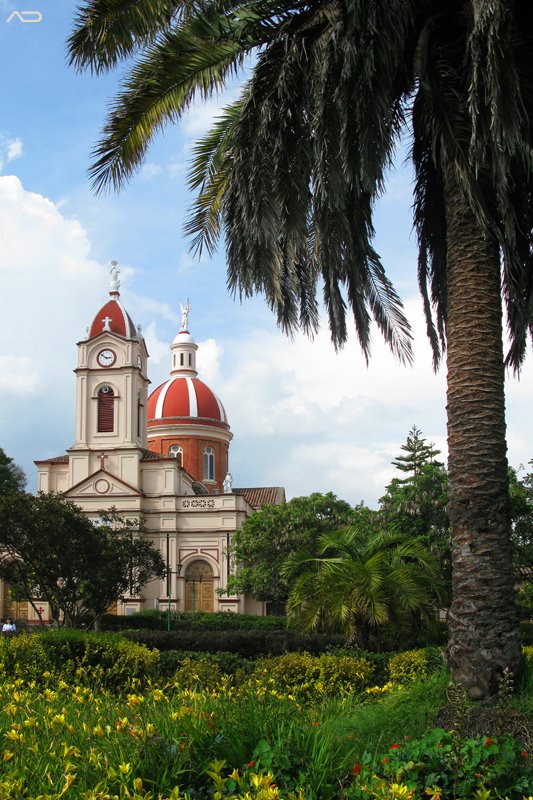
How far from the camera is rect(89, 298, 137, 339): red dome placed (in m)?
55.2

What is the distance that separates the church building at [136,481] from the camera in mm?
51344

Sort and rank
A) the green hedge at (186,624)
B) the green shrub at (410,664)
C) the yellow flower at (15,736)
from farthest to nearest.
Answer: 1. the green hedge at (186,624)
2. the green shrub at (410,664)
3. the yellow flower at (15,736)

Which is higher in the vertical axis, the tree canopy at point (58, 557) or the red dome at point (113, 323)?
the red dome at point (113, 323)

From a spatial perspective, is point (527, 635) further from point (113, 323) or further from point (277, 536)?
point (113, 323)

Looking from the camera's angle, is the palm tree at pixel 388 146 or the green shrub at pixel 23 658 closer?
the palm tree at pixel 388 146

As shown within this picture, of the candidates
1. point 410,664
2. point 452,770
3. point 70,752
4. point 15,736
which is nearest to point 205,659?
point 410,664

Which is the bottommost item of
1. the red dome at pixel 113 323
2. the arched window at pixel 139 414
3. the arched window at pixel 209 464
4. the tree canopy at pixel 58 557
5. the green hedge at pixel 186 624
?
the green hedge at pixel 186 624

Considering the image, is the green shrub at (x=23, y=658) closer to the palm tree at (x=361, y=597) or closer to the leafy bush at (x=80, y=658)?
the leafy bush at (x=80, y=658)

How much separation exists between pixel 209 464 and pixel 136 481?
10.4m

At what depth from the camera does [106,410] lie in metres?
54.2

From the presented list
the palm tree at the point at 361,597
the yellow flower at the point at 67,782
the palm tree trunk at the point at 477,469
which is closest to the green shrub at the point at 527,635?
the palm tree at the point at 361,597

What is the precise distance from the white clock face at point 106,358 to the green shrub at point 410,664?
144 ft

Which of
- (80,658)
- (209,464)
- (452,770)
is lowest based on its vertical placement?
(452,770)

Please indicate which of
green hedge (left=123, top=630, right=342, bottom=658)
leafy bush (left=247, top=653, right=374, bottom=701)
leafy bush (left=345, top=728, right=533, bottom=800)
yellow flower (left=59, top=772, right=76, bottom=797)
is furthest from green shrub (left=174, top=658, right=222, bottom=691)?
yellow flower (left=59, top=772, right=76, bottom=797)
